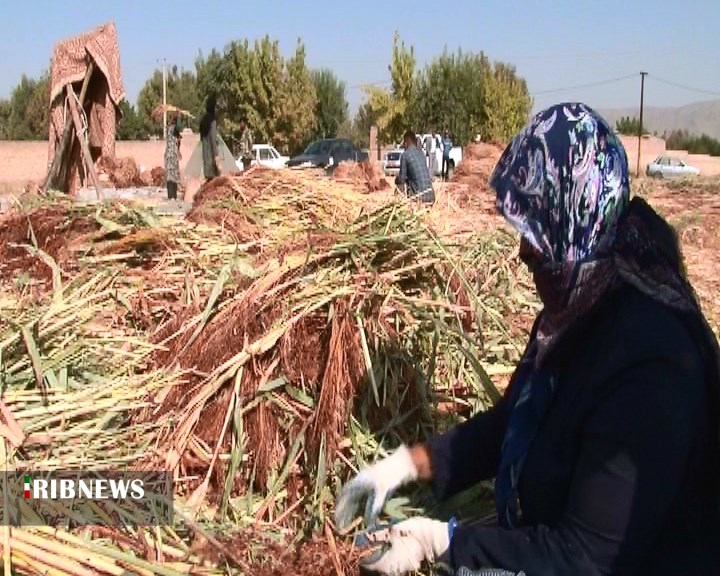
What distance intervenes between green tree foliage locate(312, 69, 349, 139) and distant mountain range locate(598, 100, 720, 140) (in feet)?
342

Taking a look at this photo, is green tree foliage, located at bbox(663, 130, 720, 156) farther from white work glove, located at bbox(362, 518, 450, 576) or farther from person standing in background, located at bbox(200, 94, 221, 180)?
white work glove, located at bbox(362, 518, 450, 576)

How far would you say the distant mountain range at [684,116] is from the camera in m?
148

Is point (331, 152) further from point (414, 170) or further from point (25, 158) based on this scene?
point (414, 170)

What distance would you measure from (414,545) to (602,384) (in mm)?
497

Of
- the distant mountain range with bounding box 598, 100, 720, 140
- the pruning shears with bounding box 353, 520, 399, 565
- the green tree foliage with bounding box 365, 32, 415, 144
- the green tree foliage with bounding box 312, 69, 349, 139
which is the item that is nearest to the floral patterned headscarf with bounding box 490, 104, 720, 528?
the pruning shears with bounding box 353, 520, 399, 565

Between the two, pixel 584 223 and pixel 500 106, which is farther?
pixel 500 106

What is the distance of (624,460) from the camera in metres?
1.34

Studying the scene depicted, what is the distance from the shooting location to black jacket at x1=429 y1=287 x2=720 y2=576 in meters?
1.33

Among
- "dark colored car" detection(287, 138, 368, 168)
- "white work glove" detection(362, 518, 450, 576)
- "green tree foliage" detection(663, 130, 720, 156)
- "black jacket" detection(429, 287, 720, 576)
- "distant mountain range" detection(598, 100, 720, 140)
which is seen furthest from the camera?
"distant mountain range" detection(598, 100, 720, 140)

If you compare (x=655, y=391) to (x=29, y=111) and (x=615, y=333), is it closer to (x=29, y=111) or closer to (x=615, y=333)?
(x=615, y=333)

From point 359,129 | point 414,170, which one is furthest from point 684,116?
point 414,170

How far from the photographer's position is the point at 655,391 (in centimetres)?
133

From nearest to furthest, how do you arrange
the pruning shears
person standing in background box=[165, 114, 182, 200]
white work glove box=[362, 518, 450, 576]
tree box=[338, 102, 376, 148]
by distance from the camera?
white work glove box=[362, 518, 450, 576] → the pruning shears → person standing in background box=[165, 114, 182, 200] → tree box=[338, 102, 376, 148]

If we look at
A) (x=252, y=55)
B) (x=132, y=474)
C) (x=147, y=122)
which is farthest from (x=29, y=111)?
(x=132, y=474)
